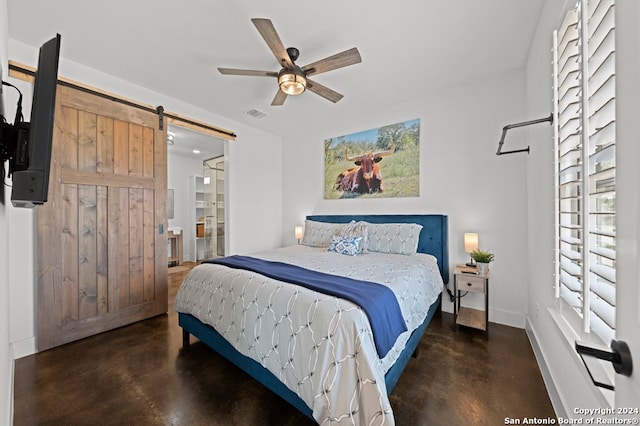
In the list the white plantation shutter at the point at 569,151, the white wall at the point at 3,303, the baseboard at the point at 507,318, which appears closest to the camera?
the white wall at the point at 3,303

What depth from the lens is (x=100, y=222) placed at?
8.74 feet

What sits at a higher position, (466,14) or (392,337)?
(466,14)

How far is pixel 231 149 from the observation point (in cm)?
409

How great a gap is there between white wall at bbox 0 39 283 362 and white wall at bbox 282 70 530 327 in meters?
2.04

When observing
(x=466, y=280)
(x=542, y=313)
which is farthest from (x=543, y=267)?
(x=466, y=280)

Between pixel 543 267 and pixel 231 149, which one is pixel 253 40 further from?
pixel 543 267

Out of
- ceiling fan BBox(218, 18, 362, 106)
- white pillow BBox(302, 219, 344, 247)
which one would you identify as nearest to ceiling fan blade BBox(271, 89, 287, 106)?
ceiling fan BBox(218, 18, 362, 106)

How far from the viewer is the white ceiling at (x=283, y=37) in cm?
190

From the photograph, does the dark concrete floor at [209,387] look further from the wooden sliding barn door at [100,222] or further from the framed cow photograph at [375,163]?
the framed cow photograph at [375,163]

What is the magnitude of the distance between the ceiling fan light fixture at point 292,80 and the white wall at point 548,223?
5.67 feet

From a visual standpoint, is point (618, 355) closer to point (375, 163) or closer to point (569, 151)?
point (569, 151)

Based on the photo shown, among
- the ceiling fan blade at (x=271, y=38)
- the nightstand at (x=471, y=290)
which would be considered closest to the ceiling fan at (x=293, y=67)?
the ceiling fan blade at (x=271, y=38)

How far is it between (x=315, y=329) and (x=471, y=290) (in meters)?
2.04

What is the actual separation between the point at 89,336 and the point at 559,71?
14.3 ft
